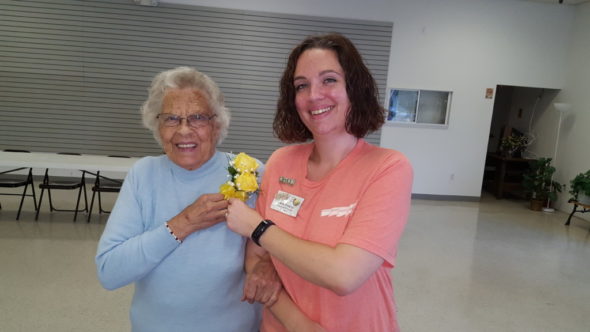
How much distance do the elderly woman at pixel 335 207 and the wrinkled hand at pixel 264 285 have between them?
0.03 m

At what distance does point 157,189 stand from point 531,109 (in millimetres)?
10550

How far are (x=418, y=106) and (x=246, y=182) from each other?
24.8ft

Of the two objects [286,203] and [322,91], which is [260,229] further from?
[322,91]

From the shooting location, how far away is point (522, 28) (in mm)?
8109

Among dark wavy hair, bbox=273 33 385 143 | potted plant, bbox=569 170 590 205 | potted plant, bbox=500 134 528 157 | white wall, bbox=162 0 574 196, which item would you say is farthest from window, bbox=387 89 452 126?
dark wavy hair, bbox=273 33 385 143

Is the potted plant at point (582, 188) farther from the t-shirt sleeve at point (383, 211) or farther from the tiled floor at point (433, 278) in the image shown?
the t-shirt sleeve at point (383, 211)

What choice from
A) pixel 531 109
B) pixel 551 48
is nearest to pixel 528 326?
pixel 551 48

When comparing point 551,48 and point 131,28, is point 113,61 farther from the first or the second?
point 551,48

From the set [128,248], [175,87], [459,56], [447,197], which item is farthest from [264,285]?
[459,56]

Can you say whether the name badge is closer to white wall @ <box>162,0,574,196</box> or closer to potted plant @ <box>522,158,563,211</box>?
white wall @ <box>162,0,574,196</box>

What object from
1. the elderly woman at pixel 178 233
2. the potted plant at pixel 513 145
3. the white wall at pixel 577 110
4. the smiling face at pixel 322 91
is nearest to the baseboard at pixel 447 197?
the potted plant at pixel 513 145

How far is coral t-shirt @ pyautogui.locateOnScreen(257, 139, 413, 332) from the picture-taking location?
106cm

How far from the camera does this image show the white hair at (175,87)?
1487 millimetres

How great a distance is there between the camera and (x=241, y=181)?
1.36 m
